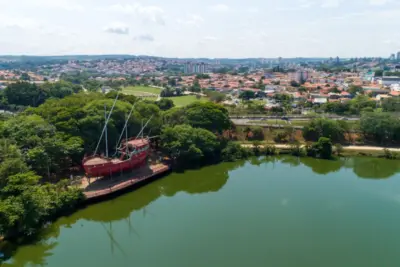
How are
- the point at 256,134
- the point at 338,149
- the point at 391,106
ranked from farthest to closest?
the point at 391,106 → the point at 256,134 → the point at 338,149

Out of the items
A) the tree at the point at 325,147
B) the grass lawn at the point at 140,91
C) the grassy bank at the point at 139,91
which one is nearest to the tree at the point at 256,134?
the tree at the point at 325,147

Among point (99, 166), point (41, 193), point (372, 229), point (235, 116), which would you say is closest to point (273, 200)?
point (372, 229)

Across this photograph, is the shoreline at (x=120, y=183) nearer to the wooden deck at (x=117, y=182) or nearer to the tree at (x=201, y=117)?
the wooden deck at (x=117, y=182)

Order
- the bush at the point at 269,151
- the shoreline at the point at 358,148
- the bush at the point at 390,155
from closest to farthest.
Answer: the bush at the point at 390,155 < the bush at the point at 269,151 < the shoreline at the point at 358,148

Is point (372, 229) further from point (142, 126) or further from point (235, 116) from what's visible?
point (235, 116)

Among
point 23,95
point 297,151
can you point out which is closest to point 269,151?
point 297,151

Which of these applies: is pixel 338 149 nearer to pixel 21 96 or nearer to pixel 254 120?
pixel 254 120

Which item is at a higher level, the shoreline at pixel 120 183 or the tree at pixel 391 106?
the tree at pixel 391 106
